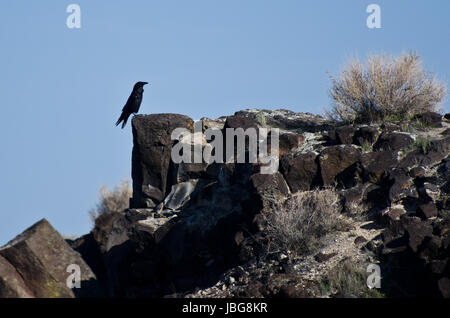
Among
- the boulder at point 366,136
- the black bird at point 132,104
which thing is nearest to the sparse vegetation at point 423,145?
the boulder at point 366,136

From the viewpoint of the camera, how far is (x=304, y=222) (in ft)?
32.5

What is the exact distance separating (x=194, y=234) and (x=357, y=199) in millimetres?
2919

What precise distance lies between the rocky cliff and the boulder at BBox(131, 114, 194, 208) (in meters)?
0.02

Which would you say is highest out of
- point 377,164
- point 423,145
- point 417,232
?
point 423,145

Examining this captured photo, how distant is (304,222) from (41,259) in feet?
13.0

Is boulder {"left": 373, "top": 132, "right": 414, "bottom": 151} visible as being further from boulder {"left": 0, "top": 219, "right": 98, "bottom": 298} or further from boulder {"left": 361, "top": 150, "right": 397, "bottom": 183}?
boulder {"left": 0, "top": 219, "right": 98, "bottom": 298}

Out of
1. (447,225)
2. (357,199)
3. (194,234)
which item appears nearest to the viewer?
(447,225)

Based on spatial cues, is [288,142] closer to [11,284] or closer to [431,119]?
[431,119]

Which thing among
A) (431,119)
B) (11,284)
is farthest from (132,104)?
(431,119)

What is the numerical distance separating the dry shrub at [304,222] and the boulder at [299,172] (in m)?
0.67
